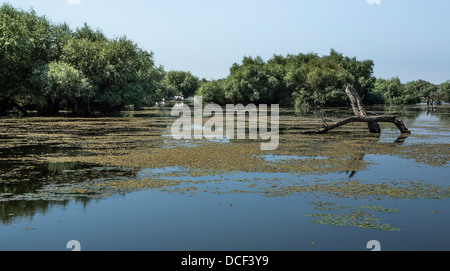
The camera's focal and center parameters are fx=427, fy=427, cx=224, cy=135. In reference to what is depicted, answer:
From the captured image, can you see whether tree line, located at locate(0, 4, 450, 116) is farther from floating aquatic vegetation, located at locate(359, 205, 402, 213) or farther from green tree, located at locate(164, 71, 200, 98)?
green tree, located at locate(164, 71, 200, 98)

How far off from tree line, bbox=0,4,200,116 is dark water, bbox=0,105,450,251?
112 feet

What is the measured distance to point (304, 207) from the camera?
8719mm

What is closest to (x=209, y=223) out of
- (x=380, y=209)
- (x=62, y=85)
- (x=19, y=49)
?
(x=380, y=209)

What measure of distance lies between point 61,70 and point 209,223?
128ft

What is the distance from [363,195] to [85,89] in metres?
37.7

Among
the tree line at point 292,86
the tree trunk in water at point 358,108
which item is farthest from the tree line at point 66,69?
the tree line at point 292,86

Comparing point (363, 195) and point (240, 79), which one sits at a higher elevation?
point (240, 79)

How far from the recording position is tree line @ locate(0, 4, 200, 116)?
41531 millimetres

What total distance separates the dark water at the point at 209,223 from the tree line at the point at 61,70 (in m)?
34.1

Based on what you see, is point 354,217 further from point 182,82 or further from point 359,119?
point 182,82

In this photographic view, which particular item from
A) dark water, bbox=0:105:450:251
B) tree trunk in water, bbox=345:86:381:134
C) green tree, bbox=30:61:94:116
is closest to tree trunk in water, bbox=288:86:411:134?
tree trunk in water, bbox=345:86:381:134
